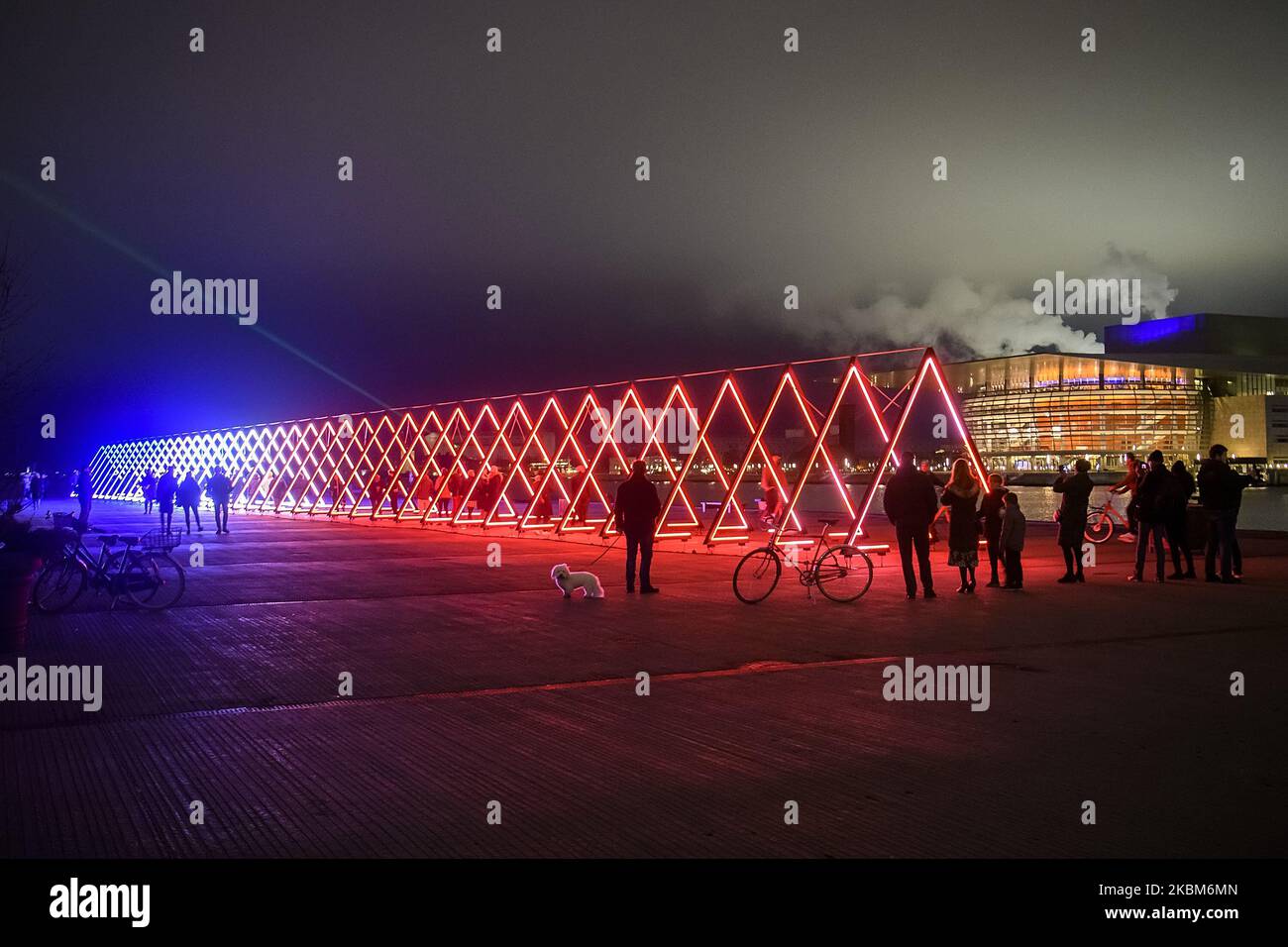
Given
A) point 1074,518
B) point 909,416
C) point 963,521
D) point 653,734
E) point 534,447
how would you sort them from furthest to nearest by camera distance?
point 534,447 < point 909,416 < point 1074,518 < point 963,521 < point 653,734

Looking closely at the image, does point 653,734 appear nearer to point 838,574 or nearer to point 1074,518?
point 838,574

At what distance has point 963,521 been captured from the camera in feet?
50.2

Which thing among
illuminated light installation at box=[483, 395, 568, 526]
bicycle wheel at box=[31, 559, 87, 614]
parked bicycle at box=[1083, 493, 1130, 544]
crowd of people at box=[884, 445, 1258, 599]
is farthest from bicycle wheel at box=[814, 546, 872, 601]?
illuminated light installation at box=[483, 395, 568, 526]

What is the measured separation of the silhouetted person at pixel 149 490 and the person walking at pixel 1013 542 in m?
25.0

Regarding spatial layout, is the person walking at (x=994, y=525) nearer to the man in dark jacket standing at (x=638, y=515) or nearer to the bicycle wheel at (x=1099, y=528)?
the man in dark jacket standing at (x=638, y=515)

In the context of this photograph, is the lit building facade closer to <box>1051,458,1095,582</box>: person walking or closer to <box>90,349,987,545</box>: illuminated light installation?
<box>90,349,987,545</box>: illuminated light installation

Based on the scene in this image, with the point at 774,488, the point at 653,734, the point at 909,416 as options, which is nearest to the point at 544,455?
the point at 774,488

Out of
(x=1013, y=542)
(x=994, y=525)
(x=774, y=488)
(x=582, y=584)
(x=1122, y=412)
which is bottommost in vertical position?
(x=582, y=584)

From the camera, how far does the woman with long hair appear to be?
15065 millimetres

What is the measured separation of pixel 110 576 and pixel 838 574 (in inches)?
359

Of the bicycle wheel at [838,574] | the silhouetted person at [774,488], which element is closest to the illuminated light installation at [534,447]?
the silhouetted person at [774,488]

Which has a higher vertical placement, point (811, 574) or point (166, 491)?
point (166, 491)

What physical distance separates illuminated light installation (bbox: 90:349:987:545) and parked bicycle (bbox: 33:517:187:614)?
1037cm
